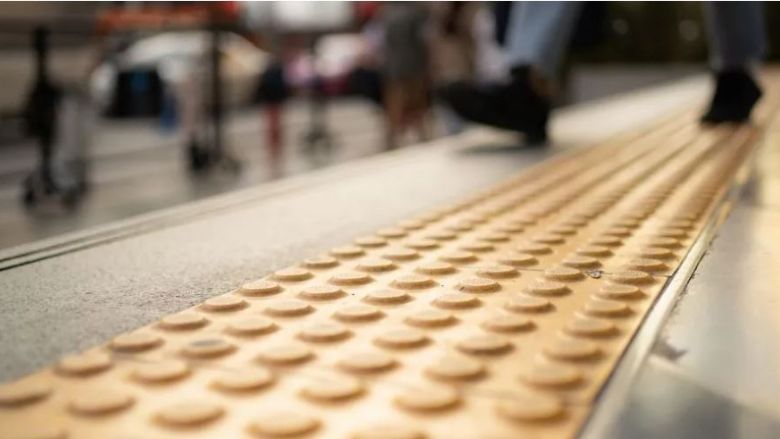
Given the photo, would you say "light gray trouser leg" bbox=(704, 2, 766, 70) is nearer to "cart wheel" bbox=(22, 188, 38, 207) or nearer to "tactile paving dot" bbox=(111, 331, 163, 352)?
"tactile paving dot" bbox=(111, 331, 163, 352)

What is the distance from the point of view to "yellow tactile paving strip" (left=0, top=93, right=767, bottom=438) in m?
0.71

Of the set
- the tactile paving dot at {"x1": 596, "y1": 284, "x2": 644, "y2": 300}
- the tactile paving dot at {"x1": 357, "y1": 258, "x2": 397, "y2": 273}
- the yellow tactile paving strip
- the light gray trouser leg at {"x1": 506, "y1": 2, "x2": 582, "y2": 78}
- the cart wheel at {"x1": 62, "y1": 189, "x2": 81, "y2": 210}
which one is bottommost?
the cart wheel at {"x1": 62, "y1": 189, "x2": 81, "y2": 210}

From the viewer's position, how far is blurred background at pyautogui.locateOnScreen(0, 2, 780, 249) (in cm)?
390

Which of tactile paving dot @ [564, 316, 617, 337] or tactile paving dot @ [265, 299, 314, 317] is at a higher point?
tactile paving dot @ [564, 316, 617, 337]

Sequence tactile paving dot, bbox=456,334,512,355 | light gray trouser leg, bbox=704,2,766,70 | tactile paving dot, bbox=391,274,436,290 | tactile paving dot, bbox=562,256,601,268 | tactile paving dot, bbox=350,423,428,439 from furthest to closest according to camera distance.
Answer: light gray trouser leg, bbox=704,2,766,70, tactile paving dot, bbox=562,256,601,268, tactile paving dot, bbox=391,274,436,290, tactile paving dot, bbox=456,334,512,355, tactile paving dot, bbox=350,423,428,439

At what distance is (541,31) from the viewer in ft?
9.40

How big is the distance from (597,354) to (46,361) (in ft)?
1.90

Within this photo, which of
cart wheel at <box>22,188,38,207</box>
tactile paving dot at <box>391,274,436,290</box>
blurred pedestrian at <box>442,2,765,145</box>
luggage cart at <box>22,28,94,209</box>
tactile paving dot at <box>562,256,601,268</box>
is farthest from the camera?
cart wheel at <box>22,188,38,207</box>

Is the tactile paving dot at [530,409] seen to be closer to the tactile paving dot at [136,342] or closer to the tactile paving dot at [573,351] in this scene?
the tactile paving dot at [573,351]

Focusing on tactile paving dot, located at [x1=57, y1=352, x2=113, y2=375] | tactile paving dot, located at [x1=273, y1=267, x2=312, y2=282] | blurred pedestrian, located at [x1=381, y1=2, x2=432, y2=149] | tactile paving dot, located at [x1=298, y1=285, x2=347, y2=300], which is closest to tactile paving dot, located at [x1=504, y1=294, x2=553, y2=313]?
tactile paving dot, located at [x1=298, y1=285, x2=347, y2=300]

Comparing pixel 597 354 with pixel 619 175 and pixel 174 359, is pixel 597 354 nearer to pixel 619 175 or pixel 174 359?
pixel 174 359

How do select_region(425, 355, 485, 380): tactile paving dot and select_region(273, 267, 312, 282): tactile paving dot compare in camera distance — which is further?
select_region(273, 267, 312, 282): tactile paving dot

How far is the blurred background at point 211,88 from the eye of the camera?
390 centimetres

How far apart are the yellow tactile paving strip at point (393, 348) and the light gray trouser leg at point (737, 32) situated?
1.84 m
